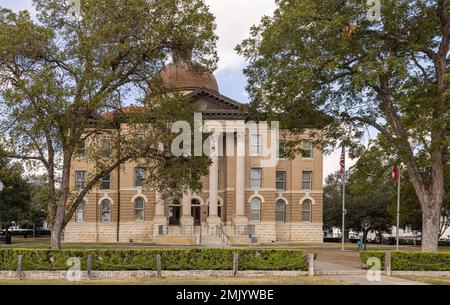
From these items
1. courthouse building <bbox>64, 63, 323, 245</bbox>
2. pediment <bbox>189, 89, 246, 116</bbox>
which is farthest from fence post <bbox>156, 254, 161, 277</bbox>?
courthouse building <bbox>64, 63, 323, 245</bbox>

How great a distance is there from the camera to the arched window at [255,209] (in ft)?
201

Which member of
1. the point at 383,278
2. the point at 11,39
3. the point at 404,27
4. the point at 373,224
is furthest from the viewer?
the point at 373,224

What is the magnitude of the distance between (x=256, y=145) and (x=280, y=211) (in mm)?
7528

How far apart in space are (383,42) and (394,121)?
3.96m

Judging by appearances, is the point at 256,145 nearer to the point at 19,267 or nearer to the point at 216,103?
the point at 216,103

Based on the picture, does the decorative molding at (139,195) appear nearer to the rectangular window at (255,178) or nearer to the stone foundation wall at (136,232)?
the stone foundation wall at (136,232)

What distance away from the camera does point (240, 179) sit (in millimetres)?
58938

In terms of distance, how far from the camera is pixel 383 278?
78.8ft

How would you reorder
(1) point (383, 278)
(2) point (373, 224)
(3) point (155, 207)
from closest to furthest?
(1) point (383, 278) → (3) point (155, 207) → (2) point (373, 224)

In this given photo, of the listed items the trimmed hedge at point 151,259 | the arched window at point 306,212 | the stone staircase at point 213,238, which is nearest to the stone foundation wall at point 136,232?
the stone staircase at point 213,238

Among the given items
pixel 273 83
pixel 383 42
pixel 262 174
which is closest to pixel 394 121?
pixel 383 42

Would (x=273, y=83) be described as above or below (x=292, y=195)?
above

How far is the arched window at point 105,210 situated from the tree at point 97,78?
32783mm

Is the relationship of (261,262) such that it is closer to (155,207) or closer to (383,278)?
(383,278)
